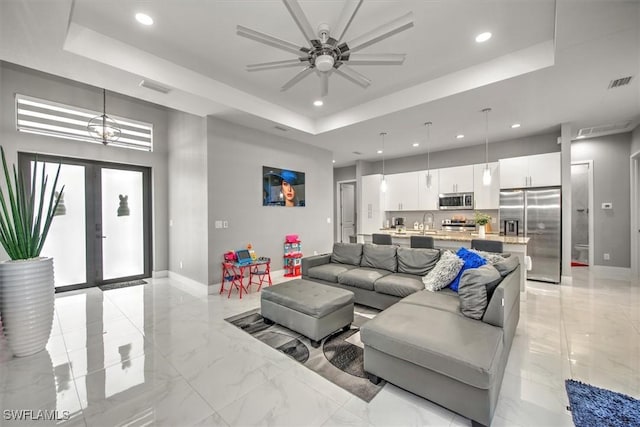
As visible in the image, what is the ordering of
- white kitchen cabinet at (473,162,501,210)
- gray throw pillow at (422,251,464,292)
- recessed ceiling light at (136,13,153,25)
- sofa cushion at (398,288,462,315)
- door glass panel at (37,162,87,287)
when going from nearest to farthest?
1. sofa cushion at (398,288,462,315)
2. recessed ceiling light at (136,13,153,25)
3. gray throw pillow at (422,251,464,292)
4. door glass panel at (37,162,87,287)
5. white kitchen cabinet at (473,162,501,210)

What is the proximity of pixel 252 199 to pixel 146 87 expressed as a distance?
2.34 m

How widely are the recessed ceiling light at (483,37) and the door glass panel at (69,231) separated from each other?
20.9 ft

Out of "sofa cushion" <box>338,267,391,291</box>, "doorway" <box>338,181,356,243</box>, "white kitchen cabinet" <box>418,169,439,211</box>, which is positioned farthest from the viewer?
"doorway" <box>338,181,356,243</box>

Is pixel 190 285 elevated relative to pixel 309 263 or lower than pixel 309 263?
lower

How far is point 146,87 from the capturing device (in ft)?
11.1

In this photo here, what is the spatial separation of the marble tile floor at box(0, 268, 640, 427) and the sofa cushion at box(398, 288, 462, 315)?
648mm

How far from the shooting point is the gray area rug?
204 centimetres

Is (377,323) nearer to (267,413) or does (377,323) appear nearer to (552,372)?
(267,413)

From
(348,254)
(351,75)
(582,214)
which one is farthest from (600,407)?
(582,214)

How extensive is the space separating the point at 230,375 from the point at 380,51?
12.1 feet

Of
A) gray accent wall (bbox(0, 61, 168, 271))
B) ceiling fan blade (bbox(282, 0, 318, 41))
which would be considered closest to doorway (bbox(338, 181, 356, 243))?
gray accent wall (bbox(0, 61, 168, 271))

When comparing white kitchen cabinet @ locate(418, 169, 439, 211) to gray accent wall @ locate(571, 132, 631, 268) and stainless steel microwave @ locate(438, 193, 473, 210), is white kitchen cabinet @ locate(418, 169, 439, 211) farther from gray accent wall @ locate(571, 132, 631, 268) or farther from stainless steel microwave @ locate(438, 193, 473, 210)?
gray accent wall @ locate(571, 132, 631, 268)

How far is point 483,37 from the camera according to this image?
9.12ft

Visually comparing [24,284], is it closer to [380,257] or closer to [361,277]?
[361,277]
